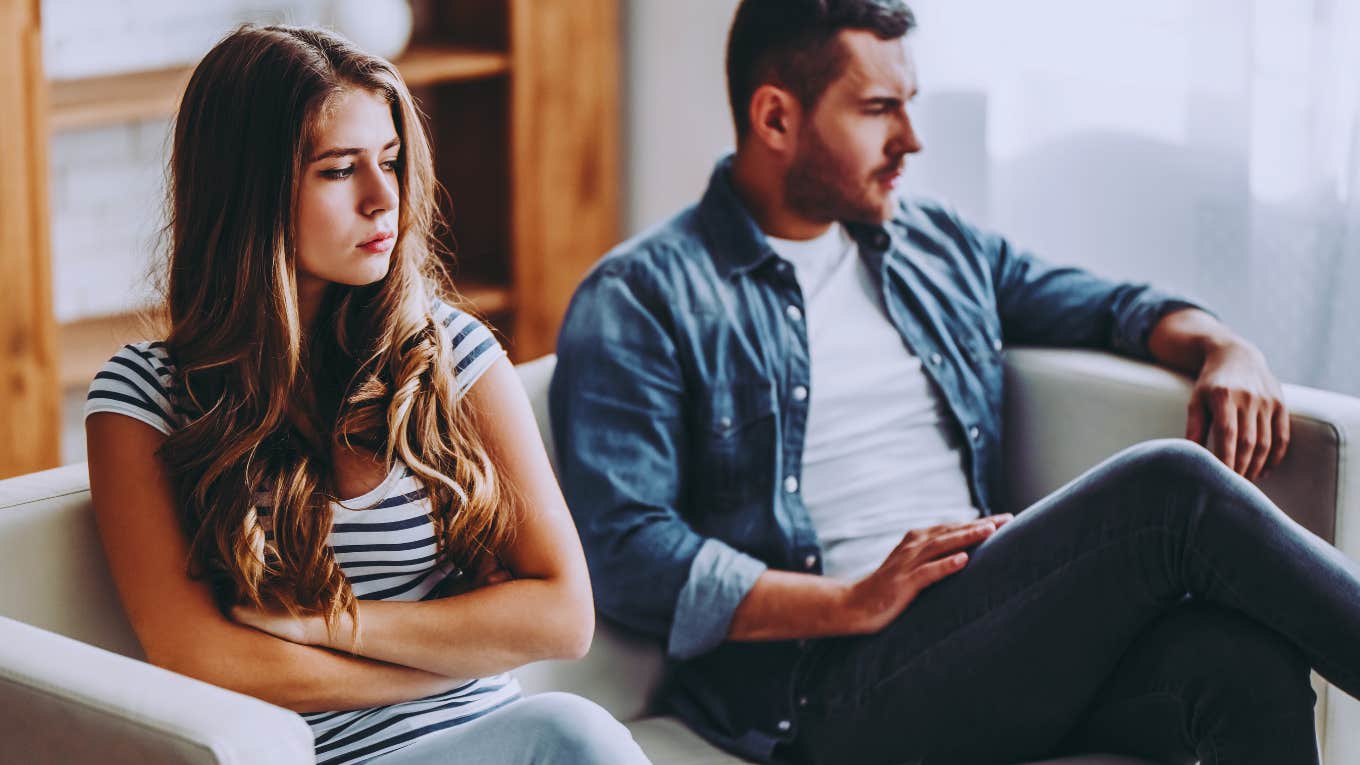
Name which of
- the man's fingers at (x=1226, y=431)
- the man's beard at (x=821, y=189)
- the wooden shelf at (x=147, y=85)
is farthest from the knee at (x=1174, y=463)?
the wooden shelf at (x=147, y=85)

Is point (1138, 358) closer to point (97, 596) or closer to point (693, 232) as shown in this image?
point (693, 232)

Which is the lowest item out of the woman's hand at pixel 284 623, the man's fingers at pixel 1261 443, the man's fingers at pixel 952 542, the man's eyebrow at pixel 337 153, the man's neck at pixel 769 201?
the man's fingers at pixel 952 542

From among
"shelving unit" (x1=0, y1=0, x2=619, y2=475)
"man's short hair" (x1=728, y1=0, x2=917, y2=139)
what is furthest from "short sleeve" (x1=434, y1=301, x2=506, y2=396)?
"shelving unit" (x1=0, y1=0, x2=619, y2=475)

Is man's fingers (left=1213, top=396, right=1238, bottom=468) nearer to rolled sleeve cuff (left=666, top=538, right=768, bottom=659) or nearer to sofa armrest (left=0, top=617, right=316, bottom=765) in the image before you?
rolled sleeve cuff (left=666, top=538, right=768, bottom=659)

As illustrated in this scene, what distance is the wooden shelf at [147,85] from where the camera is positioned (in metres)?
2.60

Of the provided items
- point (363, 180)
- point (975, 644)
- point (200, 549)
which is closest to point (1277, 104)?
point (975, 644)

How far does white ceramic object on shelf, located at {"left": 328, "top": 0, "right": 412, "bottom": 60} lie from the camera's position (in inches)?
112

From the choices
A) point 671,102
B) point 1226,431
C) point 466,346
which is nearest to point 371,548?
point 466,346

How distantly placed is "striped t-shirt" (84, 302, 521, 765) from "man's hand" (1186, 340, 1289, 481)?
81cm

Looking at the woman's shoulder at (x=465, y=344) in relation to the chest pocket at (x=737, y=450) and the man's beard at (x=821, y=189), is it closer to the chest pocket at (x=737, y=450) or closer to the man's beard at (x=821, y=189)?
the chest pocket at (x=737, y=450)

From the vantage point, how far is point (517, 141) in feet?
10.0

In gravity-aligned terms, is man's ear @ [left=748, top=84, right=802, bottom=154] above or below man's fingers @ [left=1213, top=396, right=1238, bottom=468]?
above

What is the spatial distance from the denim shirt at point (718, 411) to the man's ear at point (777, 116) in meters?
0.08

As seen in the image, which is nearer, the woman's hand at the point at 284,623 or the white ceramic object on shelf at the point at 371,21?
A: the woman's hand at the point at 284,623
